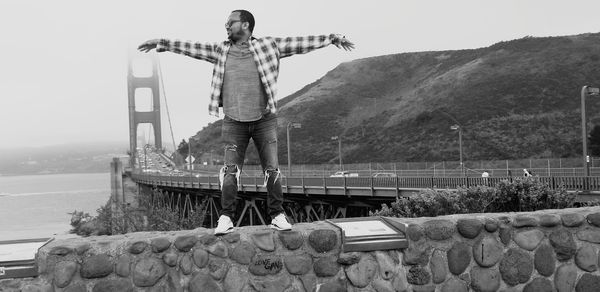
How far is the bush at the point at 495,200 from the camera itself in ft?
28.0

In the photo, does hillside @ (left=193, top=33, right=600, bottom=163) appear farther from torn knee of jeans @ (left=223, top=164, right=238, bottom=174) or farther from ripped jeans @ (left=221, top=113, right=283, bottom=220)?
torn knee of jeans @ (left=223, top=164, right=238, bottom=174)

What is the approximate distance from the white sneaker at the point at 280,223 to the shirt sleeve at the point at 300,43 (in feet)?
4.78

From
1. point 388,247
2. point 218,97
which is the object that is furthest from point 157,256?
point 388,247

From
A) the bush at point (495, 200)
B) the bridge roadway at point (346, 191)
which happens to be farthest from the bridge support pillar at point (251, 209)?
the bush at point (495, 200)

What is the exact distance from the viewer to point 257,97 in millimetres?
5344

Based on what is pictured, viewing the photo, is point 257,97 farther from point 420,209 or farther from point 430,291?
point 420,209

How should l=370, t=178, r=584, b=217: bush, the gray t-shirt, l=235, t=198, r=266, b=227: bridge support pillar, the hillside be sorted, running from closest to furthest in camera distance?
the gray t-shirt < l=370, t=178, r=584, b=217: bush < l=235, t=198, r=266, b=227: bridge support pillar < the hillside

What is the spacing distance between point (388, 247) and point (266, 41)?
207 centimetres

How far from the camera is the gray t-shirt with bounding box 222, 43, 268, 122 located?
209 inches

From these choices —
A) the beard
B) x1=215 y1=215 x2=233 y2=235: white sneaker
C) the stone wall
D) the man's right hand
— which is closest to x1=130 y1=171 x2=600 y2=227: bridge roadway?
the stone wall

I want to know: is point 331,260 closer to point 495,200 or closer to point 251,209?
point 495,200

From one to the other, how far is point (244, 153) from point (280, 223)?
735mm

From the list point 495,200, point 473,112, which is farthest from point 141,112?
point 495,200

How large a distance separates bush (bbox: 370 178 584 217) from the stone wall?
2.75m
